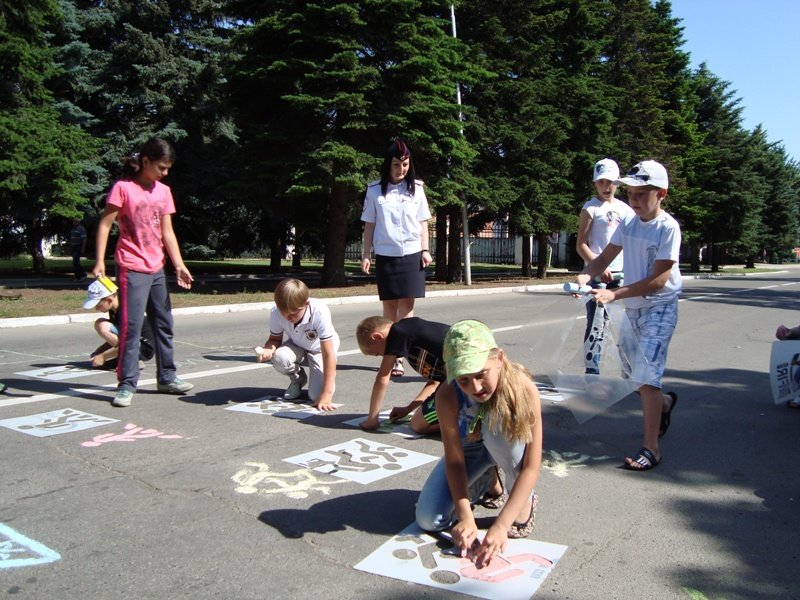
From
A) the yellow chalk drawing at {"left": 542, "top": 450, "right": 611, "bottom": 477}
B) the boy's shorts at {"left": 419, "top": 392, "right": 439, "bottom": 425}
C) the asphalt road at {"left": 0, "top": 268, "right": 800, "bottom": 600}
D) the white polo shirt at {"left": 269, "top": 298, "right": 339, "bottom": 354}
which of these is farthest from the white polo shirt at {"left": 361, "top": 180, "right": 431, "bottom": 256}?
the yellow chalk drawing at {"left": 542, "top": 450, "right": 611, "bottom": 477}

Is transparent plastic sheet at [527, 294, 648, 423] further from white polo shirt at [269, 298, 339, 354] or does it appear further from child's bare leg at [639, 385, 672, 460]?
white polo shirt at [269, 298, 339, 354]

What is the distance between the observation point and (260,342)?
9.34 metres

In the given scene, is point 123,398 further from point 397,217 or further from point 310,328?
point 397,217

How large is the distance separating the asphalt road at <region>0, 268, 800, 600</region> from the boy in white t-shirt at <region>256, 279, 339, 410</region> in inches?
11.1

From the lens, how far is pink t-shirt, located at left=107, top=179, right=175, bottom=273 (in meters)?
5.65

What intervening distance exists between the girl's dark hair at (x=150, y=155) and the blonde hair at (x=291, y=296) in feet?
4.55

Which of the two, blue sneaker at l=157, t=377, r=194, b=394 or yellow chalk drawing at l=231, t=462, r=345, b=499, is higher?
blue sneaker at l=157, t=377, r=194, b=394

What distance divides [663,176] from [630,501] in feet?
6.14

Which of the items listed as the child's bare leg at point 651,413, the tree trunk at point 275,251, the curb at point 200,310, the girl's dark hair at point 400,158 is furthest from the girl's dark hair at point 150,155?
the tree trunk at point 275,251

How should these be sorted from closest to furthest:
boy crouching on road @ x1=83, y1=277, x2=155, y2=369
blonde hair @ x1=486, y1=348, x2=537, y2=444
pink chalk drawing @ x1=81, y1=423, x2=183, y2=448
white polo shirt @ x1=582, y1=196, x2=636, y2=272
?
1. blonde hair @ x1=486, y1=348, x2=537, y2=444
2. pink chalk drawing @ x1=81, y1=423, x2=183, y2=448
3. white polo shirt @ x1=582, y1=196, x2=636, y2=272
4. boy crouching on road @ x1=83, y1=277, x2=155, y2=369

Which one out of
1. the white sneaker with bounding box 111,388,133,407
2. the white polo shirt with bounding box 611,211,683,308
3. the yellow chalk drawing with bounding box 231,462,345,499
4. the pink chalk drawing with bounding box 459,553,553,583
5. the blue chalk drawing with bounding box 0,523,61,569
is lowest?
the pink chalk drawing with bounding box 459,553,553,583

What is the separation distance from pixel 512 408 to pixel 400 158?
3.64 metres

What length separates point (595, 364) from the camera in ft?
14.5

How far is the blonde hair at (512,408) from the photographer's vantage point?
302 centimetres
